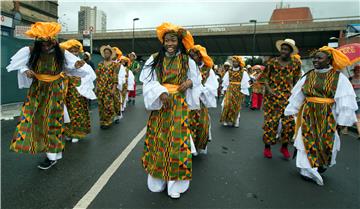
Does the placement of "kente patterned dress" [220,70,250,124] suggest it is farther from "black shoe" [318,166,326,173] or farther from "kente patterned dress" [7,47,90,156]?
"kente patterned dress" [7,47,90,156]

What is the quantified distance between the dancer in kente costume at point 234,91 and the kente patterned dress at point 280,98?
311 centimetres

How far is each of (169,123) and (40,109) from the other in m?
2.04

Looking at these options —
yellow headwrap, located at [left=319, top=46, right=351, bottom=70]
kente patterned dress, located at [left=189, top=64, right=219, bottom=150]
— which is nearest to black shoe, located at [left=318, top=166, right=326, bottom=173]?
yellow headwrap, located at [left=319, top=46, right=351, bottom=70]

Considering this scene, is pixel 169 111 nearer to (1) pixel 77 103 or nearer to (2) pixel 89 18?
(1) pixel 77 103

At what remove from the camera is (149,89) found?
3.21 m

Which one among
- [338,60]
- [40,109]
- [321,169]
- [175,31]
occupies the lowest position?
[321,169]

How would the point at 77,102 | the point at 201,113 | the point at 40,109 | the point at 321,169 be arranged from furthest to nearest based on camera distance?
1. the point at 77,102
2. the point at 201,113
3. the point at 321,169
4. the point at 40,109

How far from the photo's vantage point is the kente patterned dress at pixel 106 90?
22.8ft

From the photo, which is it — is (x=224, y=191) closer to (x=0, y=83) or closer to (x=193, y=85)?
(x=193, y=85)

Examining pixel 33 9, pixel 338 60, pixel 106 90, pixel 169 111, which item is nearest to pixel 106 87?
pixel 106 90

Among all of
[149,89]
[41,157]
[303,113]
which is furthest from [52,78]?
[303,113]

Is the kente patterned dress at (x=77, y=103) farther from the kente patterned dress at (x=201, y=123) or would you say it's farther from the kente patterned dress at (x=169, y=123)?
the kente patterned dress at (x=169, y=123)

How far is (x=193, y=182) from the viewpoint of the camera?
3.69 meters

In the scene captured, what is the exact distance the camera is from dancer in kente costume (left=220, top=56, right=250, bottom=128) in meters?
8.00
